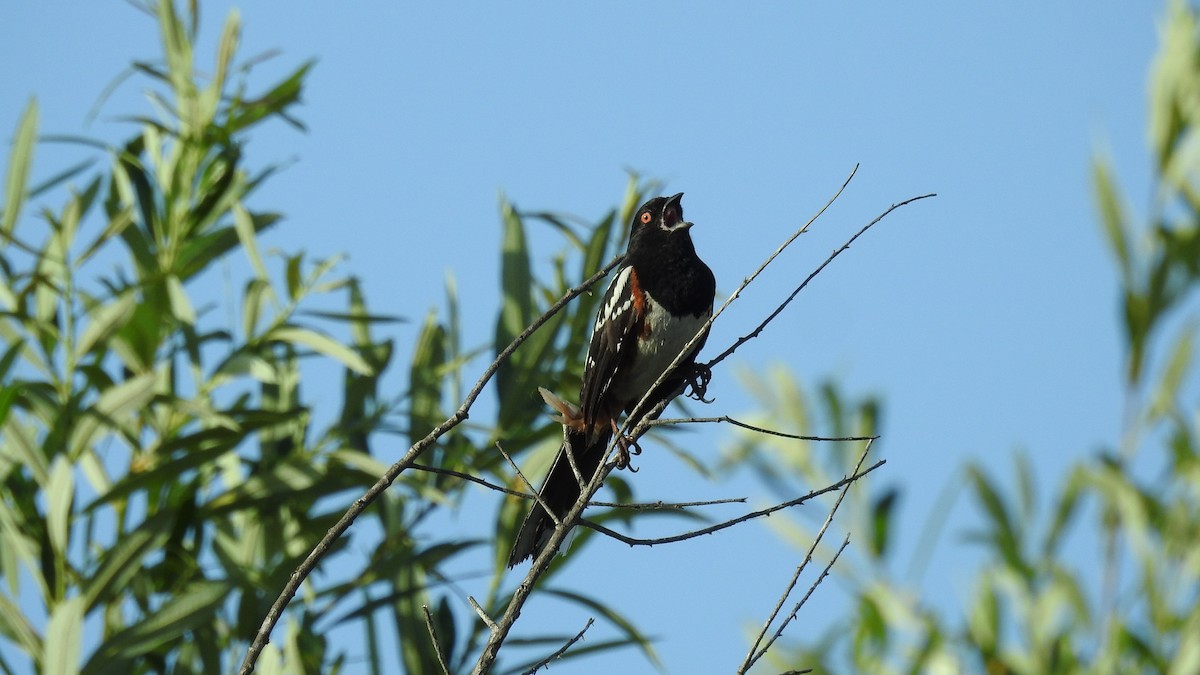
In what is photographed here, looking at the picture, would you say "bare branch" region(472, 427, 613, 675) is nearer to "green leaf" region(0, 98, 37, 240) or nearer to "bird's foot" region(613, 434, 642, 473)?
"bird's foot" region(613, 434, 642, 473)

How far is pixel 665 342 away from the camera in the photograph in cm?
398

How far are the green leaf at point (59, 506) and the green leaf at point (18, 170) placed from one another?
40.3 inches

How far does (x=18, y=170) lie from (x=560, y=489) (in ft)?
6.94

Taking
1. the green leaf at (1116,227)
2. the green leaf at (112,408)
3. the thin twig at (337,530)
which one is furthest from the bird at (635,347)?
the thin twig at (337,530)

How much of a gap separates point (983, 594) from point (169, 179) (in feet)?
9.73

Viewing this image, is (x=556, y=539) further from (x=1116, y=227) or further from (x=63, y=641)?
(x=1116, y=227)

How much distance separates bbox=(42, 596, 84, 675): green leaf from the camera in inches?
132

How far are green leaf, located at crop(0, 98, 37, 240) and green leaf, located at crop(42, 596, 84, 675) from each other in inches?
55.9

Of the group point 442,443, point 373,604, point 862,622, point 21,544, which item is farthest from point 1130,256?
point 21,544

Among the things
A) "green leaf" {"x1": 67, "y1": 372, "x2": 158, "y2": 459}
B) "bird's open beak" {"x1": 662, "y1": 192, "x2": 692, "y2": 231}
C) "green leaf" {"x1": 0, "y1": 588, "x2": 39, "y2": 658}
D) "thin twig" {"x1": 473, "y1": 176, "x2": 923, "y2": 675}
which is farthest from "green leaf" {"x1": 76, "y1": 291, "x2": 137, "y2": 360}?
"thin twig" {"x1": 473, "y1": 176, "x2": 923, "y2": 675}

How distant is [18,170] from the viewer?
435 centimetres

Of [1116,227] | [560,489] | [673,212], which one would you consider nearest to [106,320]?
[560,489]

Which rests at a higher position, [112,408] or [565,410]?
[112,408]

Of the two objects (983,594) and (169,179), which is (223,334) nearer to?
(169,179)
